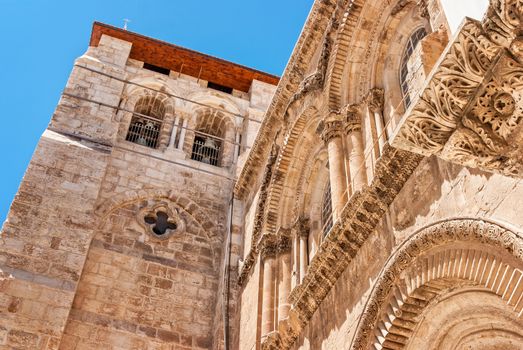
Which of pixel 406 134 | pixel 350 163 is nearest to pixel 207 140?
pixel 350 163

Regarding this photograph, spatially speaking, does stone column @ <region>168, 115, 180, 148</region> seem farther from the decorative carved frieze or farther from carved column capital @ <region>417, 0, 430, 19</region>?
carved column capital @ <region>417, 0, 430, 19</region>

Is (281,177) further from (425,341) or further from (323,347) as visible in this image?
(425,341)

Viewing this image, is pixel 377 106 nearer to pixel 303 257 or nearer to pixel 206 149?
pixel 303 257

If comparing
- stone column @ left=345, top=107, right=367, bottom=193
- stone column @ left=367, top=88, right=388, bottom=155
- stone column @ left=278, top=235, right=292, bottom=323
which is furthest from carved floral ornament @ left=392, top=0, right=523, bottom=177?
stone column @ left=278, top=235, right=292, bottom=323

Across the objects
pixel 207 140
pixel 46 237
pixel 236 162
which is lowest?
pixel 46 237

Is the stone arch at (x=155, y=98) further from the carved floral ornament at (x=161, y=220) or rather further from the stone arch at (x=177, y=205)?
the carved floral ornament at (x=161, y=220)

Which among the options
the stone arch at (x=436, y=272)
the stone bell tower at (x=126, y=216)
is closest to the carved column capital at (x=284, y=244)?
the stone bell tower at (x=126, y=216)

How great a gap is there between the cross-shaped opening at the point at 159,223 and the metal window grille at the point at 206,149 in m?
2.65

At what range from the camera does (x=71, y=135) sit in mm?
12055

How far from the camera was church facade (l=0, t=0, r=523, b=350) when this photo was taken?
9.84 ft

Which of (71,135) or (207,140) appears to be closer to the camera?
(71,135)

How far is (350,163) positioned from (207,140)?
7.96 meters

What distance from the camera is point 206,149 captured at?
14.4m

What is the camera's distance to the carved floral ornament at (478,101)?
2.34 meters
